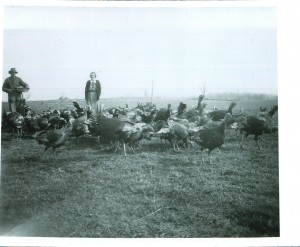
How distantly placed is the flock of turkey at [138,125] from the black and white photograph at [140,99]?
0.01 meters

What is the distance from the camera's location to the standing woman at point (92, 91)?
5.23 metres

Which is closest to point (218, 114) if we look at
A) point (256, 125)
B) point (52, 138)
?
point (256, 125)

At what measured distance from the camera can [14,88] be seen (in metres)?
5.17

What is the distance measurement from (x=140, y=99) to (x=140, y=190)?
1155mm

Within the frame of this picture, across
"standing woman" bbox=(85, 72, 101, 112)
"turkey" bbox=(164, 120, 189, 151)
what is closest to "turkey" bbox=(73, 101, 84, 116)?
"standing woman" bbox=(85, 72, 101, 112)

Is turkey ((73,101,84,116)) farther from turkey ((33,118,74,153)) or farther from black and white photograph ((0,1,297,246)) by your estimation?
turkey ((33,118,74,153))

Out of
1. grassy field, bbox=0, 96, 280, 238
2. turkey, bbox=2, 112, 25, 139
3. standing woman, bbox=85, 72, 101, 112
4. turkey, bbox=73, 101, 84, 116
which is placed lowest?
grassy field, bbox=0, 96, 280, 238

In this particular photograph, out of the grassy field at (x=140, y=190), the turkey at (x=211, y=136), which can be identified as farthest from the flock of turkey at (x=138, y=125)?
the grassy field at (x=140, y=190)

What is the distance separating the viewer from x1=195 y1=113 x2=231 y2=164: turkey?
207 inches

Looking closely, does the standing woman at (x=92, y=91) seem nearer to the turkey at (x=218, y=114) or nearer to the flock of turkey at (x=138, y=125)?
the flock of turkey at (x=138, y=125)

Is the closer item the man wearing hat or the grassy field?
the grassy field

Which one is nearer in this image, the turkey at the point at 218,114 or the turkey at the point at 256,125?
the turkey at the point at 256,125

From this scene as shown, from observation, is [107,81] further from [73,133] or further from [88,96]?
[73,133]

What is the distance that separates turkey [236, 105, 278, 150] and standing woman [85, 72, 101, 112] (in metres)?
1.86
